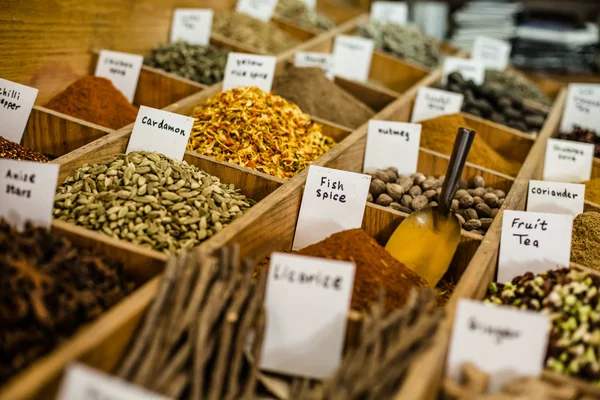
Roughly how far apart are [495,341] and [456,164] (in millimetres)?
665

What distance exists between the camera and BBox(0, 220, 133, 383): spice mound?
1.36m

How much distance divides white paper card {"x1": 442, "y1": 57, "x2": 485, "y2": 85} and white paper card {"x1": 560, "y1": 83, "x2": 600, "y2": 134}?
54cm

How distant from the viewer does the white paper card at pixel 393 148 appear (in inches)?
105

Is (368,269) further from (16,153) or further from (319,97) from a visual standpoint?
(319,97)

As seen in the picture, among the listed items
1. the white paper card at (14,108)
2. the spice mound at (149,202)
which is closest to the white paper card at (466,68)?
the spice mound at (149,202)

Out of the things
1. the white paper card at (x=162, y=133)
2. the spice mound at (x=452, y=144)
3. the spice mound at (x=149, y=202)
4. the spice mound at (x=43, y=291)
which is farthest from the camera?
the spice mound at (x=452, y=144)

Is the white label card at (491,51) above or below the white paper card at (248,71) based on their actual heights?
above

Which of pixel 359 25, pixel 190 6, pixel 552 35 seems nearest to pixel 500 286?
pixel 190 6

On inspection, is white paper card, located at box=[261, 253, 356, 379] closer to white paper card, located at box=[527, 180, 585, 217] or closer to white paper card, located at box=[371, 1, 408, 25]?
white paper card, located at box=[527, 180, 585, 217]

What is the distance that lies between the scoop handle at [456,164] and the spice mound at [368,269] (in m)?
0.31

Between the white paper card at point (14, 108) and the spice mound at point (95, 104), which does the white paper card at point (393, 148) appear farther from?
the white paper card at point (14, 108)

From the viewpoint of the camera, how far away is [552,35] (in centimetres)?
479

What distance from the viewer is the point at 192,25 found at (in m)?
3.56

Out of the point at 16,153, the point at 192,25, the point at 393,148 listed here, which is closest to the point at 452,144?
the point at 393,148
